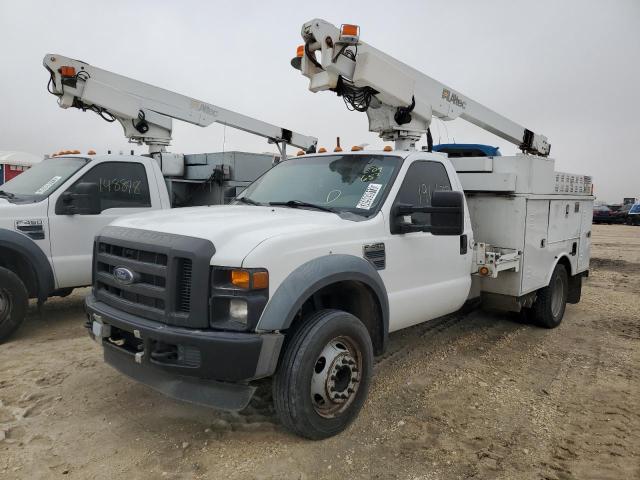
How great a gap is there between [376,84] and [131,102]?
15.6 ft

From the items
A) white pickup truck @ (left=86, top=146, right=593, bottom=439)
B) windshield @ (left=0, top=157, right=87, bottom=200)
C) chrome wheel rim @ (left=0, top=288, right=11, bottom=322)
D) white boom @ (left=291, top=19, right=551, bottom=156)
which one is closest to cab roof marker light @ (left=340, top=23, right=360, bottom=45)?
white boom @ (left=291, top=19, right=551, bottom=156)

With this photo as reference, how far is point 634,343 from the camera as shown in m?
5.60

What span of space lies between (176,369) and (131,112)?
5945mm

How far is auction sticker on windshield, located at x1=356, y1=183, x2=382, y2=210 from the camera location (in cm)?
375

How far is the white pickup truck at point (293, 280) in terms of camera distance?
2818 millimetres

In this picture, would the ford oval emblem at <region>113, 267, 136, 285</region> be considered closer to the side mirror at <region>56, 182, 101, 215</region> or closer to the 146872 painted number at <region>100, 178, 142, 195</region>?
the side mirror at <region>56, 182, 101, 215</region>

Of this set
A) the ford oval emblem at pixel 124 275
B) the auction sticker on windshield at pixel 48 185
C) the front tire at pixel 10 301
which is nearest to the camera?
the ford oval emblem at pixel 124 275

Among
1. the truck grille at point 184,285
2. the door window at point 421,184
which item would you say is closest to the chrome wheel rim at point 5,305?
the truck grille at point 184,285

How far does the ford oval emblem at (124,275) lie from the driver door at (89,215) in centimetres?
267

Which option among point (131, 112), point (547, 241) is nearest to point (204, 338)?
point (547, 241)

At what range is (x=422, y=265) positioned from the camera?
4082 millimetres

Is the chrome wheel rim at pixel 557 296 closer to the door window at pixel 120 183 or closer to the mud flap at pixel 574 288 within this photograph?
the mud flap at pixel 574 288

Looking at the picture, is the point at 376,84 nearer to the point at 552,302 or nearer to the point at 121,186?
the point at 121,186

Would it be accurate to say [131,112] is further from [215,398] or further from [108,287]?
[215,398]
